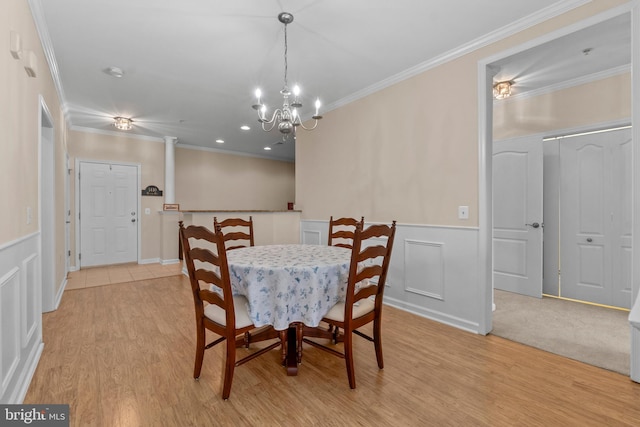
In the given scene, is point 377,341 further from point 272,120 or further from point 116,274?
point 116,274

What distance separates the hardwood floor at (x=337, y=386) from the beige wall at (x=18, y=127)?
997 mm

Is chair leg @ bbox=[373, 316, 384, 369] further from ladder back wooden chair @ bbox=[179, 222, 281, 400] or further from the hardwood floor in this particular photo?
ladder back wooden chair @ bbox=[179, 222, 281, 400]

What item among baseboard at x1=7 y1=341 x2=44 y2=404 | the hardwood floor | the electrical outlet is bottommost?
the hardwood floor

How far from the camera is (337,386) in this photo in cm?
188

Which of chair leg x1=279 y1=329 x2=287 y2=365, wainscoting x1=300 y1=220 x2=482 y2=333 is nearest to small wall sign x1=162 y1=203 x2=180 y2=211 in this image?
wainscoting x1=300 y1=220 x2=482 y2=333

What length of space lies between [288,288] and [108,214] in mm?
5374

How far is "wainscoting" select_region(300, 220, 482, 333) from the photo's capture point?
276 centimetres

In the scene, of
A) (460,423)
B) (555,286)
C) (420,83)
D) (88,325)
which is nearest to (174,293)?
(88,325)

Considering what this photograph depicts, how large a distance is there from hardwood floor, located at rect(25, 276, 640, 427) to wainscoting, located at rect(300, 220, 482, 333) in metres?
0.26

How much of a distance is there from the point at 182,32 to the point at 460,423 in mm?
3342

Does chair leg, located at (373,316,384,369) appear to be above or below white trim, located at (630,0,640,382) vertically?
below

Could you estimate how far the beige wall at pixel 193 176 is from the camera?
221 inches

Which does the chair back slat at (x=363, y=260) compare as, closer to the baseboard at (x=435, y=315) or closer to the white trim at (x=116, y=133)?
the baseboard at (x=435, y=315)

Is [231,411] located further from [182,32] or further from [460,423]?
[182,32]
